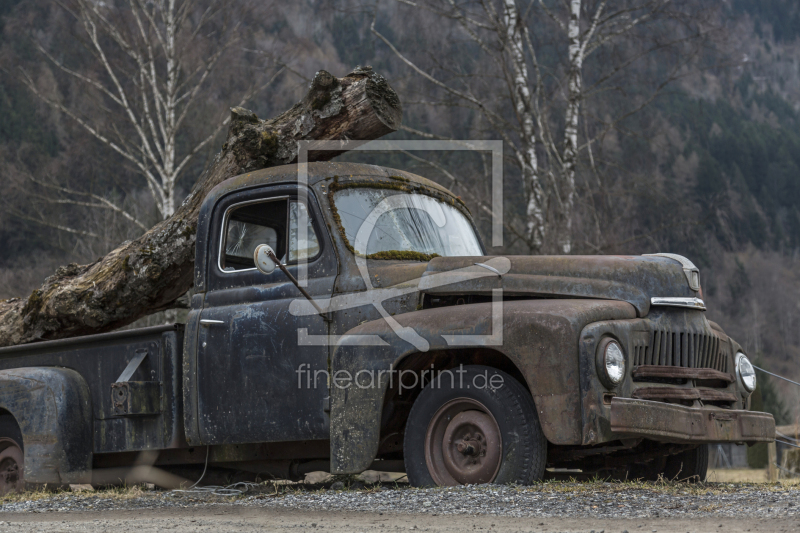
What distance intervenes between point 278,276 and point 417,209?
1.12 meters

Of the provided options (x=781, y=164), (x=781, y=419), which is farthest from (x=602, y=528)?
(x=781, y=164)

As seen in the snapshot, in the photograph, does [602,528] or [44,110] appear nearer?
[602,528]

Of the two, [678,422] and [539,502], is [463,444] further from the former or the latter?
[678,422]

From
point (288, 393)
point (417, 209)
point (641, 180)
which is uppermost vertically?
point (641, 180)

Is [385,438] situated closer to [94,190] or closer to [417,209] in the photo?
[417,209]

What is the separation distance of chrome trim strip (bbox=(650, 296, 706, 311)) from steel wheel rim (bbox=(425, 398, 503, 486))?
1.23m

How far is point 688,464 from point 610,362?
197 cm

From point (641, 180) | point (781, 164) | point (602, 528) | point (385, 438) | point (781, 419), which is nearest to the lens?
point (602, 528)

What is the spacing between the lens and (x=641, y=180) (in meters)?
14.5

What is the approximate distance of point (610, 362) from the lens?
16.1ft

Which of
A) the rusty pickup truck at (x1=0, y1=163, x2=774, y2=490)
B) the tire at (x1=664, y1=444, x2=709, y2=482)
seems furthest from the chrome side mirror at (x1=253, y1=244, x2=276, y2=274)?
the tire at (x1=664, y1=444, x2=709, y2=482)

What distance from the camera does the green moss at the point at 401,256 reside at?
598cm

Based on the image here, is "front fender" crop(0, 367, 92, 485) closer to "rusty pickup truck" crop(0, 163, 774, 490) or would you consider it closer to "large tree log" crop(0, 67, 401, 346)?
"rusty pickup truck" crop(0, 163, 774, 490)

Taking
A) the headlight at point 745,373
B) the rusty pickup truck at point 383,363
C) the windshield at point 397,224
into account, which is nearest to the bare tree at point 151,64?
the rusty pickup truck at point 383,363
